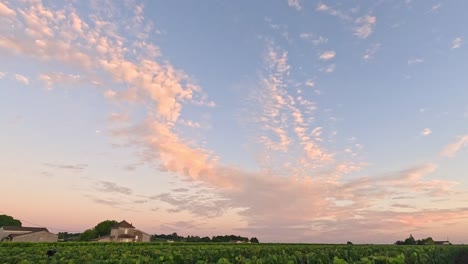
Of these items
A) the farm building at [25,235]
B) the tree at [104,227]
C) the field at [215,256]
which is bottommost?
the field at [215,256]

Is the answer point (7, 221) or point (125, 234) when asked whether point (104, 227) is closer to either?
point (125, 234)

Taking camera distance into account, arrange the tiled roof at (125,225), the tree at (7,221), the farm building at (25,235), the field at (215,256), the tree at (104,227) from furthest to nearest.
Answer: the tree at (7,221) → the tree at (104,227) → the tiled roof at (125,225) → the farm building at (25,235) → the field at (215,256)

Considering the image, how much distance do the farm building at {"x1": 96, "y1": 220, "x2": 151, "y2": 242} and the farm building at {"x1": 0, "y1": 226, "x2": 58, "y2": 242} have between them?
50.2 ft

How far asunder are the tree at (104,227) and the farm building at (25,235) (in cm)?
1992

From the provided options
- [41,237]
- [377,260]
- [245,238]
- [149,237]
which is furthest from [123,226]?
[377,260]

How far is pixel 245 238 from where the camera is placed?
114812 millimetres

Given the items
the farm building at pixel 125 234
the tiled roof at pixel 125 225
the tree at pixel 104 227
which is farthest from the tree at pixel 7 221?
the tiled roof at pixel 125 225

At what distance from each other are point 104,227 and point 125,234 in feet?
63.7

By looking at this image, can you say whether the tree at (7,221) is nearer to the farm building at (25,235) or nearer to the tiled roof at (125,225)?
the farm building at (25,235)

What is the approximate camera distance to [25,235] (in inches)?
3868

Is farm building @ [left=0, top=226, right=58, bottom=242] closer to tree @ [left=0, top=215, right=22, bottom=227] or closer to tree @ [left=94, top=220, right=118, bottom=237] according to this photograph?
tree @ [left=94, top=220, right=118, bottom=237]

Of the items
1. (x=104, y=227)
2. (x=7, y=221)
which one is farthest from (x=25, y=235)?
(x=7, y=221)

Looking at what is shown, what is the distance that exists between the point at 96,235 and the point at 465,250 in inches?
4230

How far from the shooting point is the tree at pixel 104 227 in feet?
404
